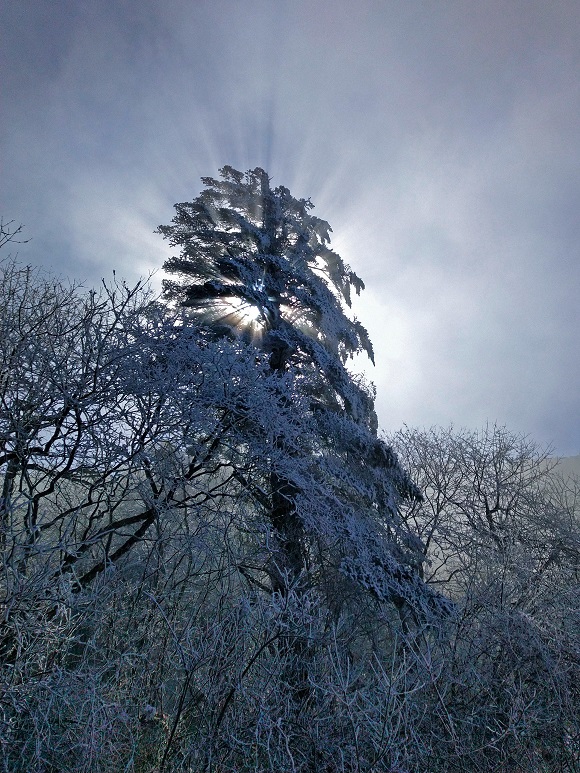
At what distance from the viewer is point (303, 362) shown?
11.8 metres

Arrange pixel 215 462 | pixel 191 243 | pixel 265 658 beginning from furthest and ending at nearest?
pixel 191 243 → pixel 215 462 → pixel 265 658

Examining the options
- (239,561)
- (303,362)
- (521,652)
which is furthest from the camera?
(303,362)

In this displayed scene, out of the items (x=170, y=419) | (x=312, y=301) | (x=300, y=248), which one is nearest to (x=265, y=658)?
(x=170, y=419)

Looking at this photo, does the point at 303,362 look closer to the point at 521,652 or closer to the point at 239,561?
the point at 239,561

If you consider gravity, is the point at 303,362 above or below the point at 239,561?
above

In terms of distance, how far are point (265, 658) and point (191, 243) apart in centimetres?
1006

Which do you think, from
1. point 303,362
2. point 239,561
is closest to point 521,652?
point 239,561

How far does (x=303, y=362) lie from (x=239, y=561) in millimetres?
5412

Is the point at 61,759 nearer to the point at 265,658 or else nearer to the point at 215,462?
the point at 265,658

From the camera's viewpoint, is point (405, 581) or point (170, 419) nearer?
point (170, 419)

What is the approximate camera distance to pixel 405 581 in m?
9.36

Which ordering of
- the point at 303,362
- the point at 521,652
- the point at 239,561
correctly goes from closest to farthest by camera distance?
the point at 521,652, the point at 239,561, the point at 303,362

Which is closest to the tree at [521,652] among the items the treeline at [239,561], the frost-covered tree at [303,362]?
the treeline at [239,561]

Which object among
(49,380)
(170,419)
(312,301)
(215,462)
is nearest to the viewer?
(49,380)
